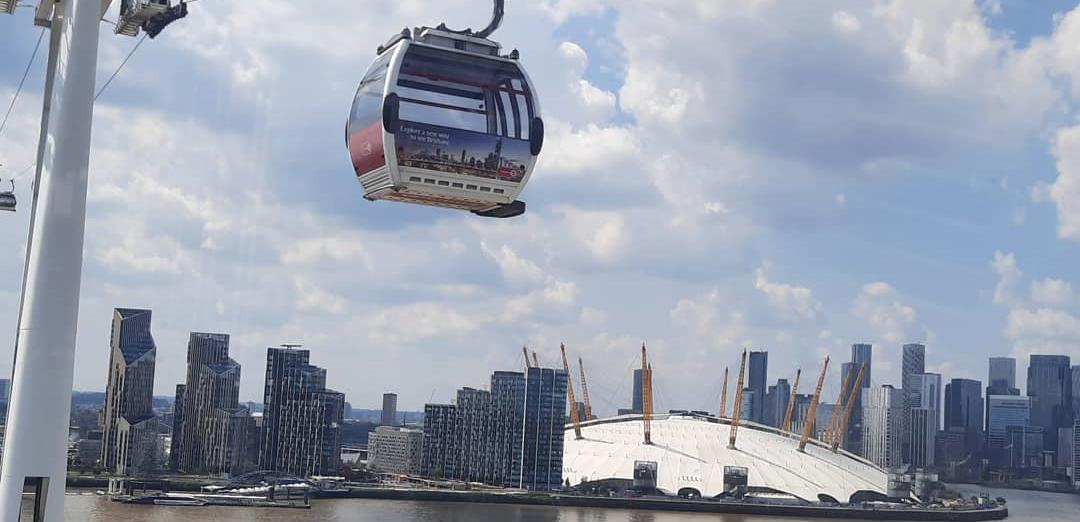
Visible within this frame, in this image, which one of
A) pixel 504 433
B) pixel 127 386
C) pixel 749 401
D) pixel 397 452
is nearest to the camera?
pixel 504 433

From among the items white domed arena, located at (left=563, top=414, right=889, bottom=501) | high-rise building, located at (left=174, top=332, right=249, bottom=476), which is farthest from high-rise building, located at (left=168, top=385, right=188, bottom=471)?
white domed arena, located at (left=563, top=414, right=889, bottom=501)

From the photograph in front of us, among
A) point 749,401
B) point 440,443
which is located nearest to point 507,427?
point 440,443

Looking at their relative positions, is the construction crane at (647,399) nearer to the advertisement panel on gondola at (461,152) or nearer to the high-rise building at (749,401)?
the high-rise building at (749,401)

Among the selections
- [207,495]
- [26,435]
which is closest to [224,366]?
[207,495]

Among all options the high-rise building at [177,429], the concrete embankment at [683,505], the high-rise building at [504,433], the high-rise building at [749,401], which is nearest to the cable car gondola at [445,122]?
the concrete embankment at [683,505]

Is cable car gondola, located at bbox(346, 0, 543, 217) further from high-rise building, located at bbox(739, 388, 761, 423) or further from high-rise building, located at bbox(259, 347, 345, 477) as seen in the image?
high-rise building, located at bbox(739, 388, 761, 423)

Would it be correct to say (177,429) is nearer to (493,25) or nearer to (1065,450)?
(1065,450)

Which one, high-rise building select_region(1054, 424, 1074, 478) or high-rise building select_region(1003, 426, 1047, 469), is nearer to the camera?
high-rise building select_region(1054, 424, 1074, 478)
